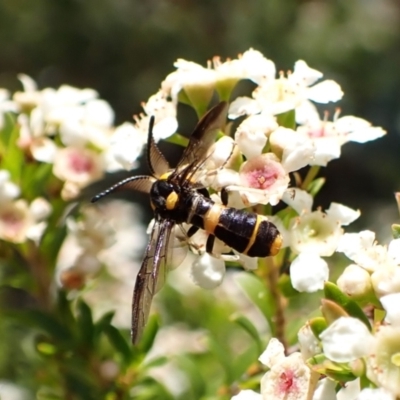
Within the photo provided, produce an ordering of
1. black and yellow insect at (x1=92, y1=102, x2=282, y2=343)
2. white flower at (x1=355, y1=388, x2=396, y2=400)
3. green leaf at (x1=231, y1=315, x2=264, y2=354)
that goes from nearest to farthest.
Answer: white flower at (x1=355, y1=388, x2=396, y2=400) < black and yellow insect at (x1=92, y1=102, x2=282, y2=343) < green leaf at (x1=231, y1=315, x2=264, y2=354)

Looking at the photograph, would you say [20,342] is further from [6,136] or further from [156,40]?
[156,40]

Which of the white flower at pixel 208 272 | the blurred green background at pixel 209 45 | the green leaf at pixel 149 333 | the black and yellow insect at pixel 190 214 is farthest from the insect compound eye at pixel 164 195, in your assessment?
the blurred green background at pixel 209 45

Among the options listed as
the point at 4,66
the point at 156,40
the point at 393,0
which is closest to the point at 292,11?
the point at 156,40

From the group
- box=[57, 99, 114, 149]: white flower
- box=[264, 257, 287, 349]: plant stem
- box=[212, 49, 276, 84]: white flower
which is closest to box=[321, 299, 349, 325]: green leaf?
box=[264, 257, 287, 349]: plant stem

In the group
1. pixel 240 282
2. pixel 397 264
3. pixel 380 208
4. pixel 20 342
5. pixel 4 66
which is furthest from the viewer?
pixel 4 66

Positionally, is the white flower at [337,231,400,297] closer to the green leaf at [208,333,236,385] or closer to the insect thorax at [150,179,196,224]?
A: the insect thorax at [150,179,196,224]
